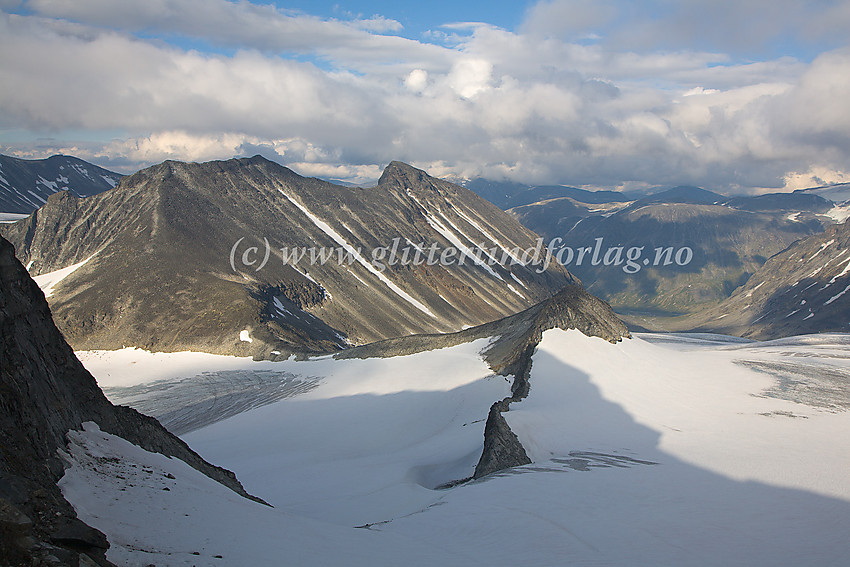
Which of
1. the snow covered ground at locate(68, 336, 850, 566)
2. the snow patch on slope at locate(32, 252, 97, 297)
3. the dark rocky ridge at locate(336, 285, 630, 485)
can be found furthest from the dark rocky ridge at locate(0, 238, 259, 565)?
the snow patch on slope at locate(32, 252, 97, 297)

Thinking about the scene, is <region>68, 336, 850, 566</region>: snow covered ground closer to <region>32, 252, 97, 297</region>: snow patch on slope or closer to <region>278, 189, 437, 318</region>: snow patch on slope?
<region>32, 252, 97, 297</region>: snow patch on slope

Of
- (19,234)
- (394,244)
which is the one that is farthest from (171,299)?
(394,244)

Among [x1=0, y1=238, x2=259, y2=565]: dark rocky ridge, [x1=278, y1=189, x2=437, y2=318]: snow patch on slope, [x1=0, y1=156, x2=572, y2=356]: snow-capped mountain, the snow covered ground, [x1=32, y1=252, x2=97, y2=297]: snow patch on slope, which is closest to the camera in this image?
[x1=0, y1=238, x2=259, y2=565]: dark rocky ridge

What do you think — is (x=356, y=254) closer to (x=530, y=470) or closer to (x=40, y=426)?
(x=530, y=470)

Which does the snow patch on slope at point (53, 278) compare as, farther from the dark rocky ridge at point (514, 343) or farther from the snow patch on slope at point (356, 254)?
the dark rocky ridge at point (514, 343)

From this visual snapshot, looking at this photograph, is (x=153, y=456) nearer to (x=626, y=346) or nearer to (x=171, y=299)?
(x=626, y=346)

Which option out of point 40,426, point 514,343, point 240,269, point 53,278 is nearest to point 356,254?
point 240,269
